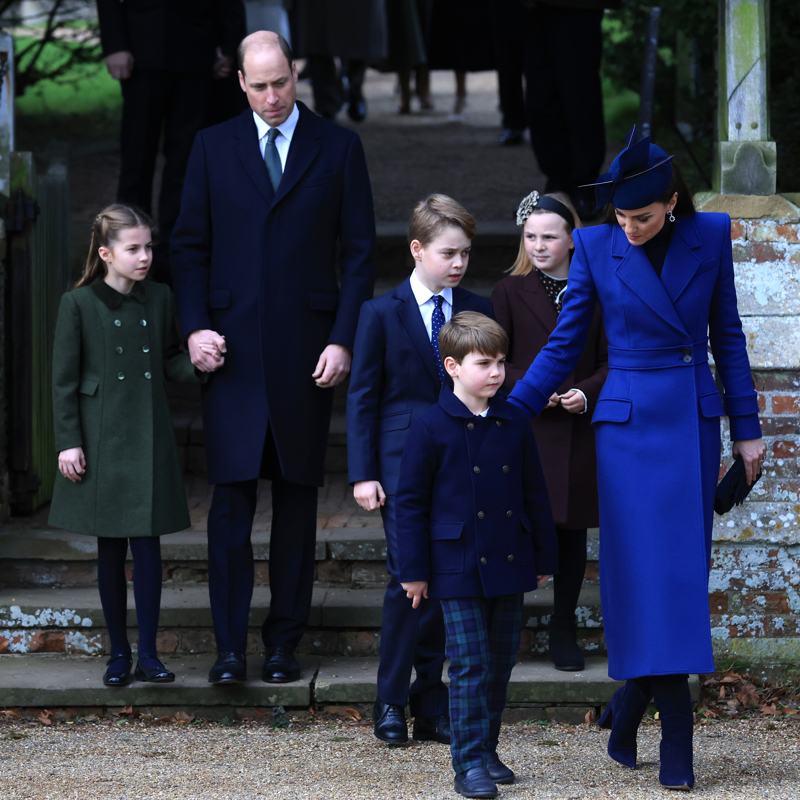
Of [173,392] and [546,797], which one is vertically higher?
[173,392]

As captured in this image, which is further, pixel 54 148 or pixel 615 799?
pixel 54 148

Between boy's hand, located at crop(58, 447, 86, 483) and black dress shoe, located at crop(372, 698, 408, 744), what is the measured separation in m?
1.25

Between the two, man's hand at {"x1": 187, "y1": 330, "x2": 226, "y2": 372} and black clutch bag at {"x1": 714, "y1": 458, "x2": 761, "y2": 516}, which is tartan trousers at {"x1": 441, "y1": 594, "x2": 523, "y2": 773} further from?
man's hand at {"x1": 187, "y1": 330, "x2": 226, "y2": 372}

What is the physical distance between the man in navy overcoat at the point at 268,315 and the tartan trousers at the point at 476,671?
0.95 m

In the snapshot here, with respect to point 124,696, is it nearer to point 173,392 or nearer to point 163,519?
point 163,519

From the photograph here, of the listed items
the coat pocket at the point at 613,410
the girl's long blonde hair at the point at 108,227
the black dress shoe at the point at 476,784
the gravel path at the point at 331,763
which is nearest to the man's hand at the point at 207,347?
the girl's long blonde hair at the point at 108,227

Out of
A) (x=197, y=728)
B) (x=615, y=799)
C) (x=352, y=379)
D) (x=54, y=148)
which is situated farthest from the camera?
(x=54, y=148)

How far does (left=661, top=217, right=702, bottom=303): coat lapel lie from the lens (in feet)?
12.4

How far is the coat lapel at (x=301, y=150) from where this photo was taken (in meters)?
4.51

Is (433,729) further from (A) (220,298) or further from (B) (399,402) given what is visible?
(A) (220,298)

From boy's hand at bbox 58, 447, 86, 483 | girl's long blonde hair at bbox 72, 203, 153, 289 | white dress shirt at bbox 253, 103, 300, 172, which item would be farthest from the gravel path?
white dress shirt at bbox 253, 103, 300, 172

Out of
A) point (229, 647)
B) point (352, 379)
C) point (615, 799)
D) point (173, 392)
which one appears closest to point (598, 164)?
point (173, 392)

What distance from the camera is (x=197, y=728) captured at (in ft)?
14.7

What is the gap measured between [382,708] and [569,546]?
875 millimetres
